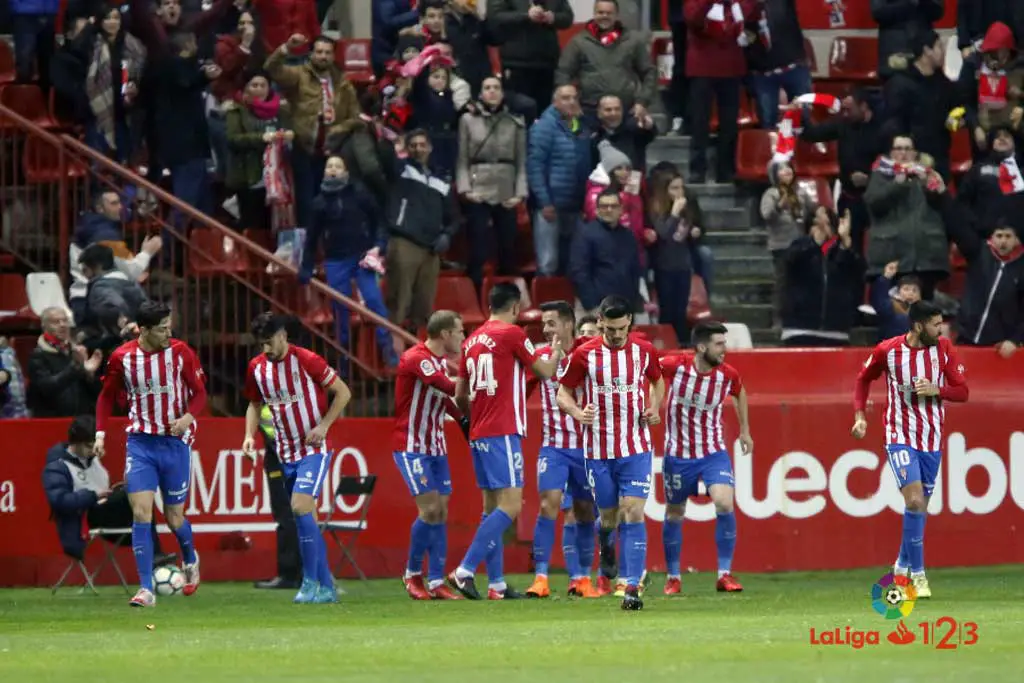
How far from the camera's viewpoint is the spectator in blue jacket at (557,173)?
21.7 meters

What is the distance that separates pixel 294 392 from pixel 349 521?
3.26m

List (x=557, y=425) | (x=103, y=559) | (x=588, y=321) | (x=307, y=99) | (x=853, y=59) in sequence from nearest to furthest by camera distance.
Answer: (x=557, y=425) < (x=588, y=321) < (x=103, y=559) < (x=307, y=99) < (x=853, y=59)

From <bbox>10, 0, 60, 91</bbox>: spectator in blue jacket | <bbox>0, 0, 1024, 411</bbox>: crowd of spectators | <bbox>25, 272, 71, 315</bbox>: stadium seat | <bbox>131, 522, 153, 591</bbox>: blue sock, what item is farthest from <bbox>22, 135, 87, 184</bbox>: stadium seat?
<bbox>131, 522, 153, 591</bbox>: blue sock

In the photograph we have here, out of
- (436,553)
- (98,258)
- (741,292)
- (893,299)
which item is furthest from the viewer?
(741,292)

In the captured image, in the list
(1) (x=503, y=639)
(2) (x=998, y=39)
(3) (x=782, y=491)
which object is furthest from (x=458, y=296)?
(1) (x=503, y=639)

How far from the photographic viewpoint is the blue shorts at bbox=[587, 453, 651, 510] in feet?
53.0

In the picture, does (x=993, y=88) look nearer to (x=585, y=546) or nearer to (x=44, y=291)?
(x=585, y=546)

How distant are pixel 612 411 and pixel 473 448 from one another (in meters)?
1.26

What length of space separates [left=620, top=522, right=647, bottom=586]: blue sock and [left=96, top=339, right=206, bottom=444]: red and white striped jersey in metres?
3.74

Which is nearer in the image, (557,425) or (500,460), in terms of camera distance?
(500,460)

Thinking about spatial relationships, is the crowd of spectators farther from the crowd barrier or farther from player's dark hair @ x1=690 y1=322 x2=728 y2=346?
player's dark hair @ x1=690 y1=322 x2=728 y2=346

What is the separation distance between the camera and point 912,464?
663 inches

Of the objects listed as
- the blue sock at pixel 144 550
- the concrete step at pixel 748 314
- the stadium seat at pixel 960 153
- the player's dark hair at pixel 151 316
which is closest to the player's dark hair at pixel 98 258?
the player's dark hair at pixel 151 316

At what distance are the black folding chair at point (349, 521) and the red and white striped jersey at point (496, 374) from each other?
212 centimetres
